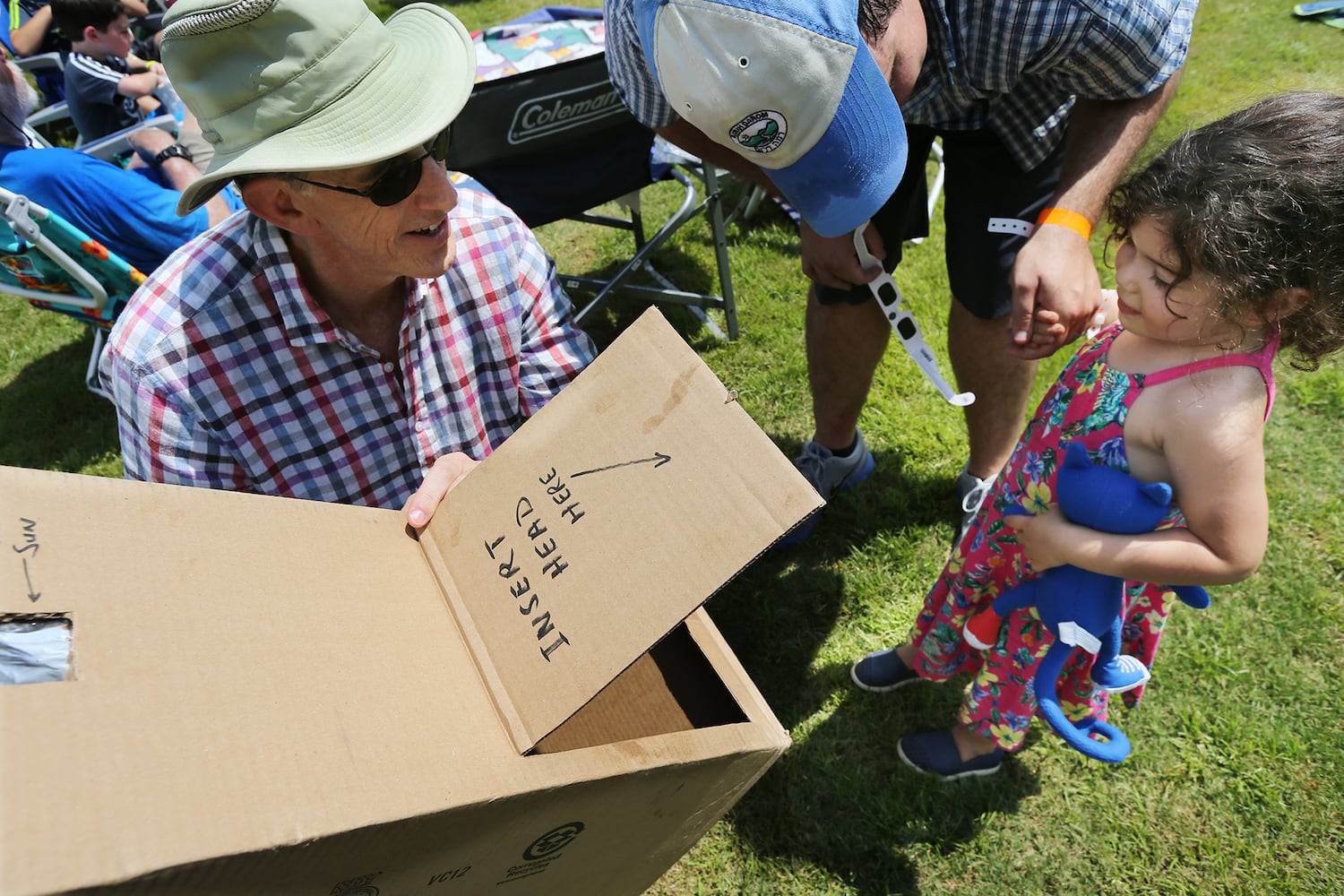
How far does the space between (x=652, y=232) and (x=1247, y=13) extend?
15.3ft

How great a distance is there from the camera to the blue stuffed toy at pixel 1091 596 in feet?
4.67

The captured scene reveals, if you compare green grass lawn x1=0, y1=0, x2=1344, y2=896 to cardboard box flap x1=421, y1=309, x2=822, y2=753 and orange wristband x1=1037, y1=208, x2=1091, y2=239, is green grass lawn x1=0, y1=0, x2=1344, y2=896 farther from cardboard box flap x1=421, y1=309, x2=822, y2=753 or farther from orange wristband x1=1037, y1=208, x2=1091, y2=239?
cardboard box flap x1=421, y1=309, x2=822, y2=753

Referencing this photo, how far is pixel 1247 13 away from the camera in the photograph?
18.3 ft

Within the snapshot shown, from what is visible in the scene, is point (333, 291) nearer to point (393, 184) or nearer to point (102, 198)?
point (393, 184)

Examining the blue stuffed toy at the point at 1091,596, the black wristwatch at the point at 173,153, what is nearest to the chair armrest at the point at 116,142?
the black wristwatch at the point at 173,153

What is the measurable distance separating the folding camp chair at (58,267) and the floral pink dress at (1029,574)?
324cm

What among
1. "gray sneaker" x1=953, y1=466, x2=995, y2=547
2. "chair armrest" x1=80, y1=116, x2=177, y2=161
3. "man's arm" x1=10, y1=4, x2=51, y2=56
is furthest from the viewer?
"man's arm" x1=10, y1=4, x2=51, y2=56

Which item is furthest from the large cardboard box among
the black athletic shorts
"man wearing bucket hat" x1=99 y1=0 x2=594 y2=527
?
the black athletic shorts

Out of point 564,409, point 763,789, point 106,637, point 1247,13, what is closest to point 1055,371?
point 763,789

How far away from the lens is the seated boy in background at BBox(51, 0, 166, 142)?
4.36 m

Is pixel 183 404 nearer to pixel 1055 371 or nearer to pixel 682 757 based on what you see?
pixel 682 757

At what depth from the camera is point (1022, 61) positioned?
71.1 inches

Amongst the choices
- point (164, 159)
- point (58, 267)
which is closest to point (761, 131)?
point (58, 267)

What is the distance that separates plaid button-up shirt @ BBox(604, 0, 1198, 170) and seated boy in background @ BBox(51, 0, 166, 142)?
3686 mm
